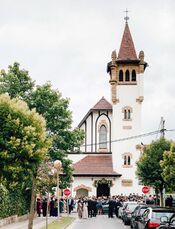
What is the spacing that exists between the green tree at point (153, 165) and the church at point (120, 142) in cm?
1802

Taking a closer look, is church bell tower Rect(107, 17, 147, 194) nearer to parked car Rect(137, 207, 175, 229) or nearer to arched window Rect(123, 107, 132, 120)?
arched window Rect(123, 107, 132, 120)

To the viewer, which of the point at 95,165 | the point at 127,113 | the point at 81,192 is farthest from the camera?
the point at 127,113

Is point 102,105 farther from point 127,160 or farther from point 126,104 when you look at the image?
point 127,160

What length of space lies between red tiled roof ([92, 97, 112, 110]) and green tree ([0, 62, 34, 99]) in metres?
27.7

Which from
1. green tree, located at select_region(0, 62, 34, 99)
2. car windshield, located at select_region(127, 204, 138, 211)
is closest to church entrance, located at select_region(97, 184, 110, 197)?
green tree, located at select_region(0, 62, 34, 99)

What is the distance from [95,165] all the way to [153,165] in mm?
21529

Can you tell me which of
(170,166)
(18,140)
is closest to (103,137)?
(170,166)

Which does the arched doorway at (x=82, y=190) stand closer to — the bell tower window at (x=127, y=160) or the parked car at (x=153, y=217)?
the bell tower window at (x=127, y=160)

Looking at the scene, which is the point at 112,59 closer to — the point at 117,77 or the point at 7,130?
the point at 117,77

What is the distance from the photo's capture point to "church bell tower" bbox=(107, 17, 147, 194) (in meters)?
72.1

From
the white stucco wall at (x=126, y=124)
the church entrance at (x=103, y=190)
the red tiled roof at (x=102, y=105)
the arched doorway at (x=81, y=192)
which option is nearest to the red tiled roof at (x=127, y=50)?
the white stucco wall at (x=126, y=124)

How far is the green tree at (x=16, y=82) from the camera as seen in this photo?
4869 cm

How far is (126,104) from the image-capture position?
2869 inches

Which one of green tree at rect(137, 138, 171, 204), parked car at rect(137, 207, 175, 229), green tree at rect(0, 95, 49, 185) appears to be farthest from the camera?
green tree at rect(137, 138, 171, 204)
